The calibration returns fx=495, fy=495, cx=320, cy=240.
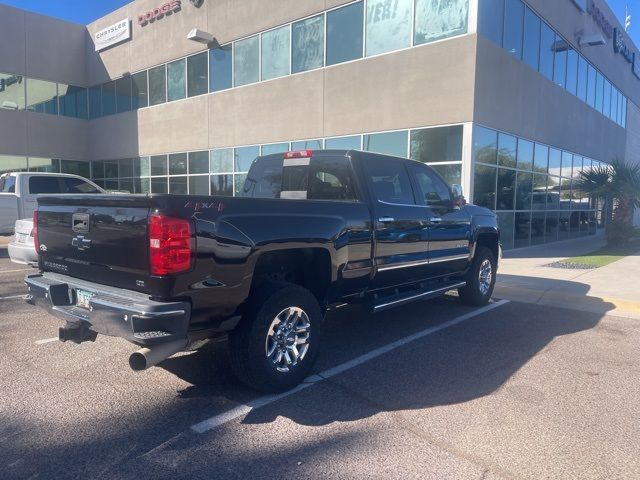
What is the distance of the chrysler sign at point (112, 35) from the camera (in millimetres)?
22500

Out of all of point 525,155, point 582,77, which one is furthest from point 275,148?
point 582,77

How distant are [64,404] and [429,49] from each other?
38.4 ft

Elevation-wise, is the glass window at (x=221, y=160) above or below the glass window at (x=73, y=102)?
below

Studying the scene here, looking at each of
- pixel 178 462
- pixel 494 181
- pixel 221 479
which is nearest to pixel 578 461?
pixel 221 479

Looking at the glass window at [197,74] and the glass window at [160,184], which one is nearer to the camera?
the glass window at [197,74]

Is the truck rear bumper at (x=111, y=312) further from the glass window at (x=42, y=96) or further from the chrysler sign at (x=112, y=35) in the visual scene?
the glass window at (x=42, y=96)

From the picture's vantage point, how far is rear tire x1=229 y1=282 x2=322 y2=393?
12.6 feet

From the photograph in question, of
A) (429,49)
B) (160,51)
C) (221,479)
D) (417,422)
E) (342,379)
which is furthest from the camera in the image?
(160,51)

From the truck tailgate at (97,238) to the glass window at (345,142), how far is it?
1039 centimetres

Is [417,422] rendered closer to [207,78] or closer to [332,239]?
[332,239]

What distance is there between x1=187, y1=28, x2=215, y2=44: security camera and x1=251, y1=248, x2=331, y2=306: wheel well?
15.7m

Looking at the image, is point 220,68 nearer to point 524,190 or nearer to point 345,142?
point 345,142

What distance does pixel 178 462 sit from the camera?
301cm

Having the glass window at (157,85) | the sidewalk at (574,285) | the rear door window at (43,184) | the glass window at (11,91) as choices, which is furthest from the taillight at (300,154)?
the glass window at (11,91)
